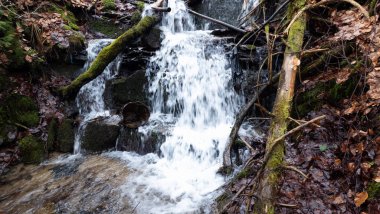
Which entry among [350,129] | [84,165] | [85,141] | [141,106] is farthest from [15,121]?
[350,129]

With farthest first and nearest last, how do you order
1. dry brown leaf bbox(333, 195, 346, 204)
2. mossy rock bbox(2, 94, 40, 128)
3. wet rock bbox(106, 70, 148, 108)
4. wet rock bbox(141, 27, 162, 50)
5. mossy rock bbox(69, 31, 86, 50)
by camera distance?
1. wet rock bbox(141, 27, 162, 50)
2. mossy rock bbox(69, 31, 86, 50)
3. wet rock bbox(106, 70, 148, 108)
4. mossy rock bbox(2, 94, 40, 128)
5. dry brown leaf bbox(333, 195, 346, 204)

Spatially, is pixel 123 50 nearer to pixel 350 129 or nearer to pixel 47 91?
pixel 47 91

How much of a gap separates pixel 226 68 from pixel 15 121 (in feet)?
17.1

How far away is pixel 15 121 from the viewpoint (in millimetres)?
6121

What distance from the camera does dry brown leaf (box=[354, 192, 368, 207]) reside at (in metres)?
2.68

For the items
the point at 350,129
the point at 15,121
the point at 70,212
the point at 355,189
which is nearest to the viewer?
the point at 355,189

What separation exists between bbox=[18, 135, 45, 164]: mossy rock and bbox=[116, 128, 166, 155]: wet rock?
1619 mm

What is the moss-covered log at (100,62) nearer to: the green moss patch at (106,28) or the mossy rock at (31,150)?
the mossy rock at (31,150)

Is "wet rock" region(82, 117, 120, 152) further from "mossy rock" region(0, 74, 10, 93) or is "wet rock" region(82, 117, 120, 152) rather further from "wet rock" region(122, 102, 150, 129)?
"mossy rock" region(0, 74, 10, 93)

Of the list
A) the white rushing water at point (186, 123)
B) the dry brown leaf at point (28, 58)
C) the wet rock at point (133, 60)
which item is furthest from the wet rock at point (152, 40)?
the dry brown leaf at point (28, 58)

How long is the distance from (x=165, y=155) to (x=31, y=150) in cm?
286

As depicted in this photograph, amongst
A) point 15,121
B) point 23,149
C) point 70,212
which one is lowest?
point 70,212

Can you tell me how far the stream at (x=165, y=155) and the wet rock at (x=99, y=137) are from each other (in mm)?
207

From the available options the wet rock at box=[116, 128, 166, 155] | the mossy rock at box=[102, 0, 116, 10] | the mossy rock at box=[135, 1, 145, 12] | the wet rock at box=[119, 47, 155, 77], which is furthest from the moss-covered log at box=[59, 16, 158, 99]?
the mossy rock at box=[102, 0, 116, 10]
